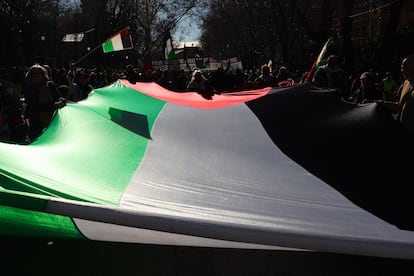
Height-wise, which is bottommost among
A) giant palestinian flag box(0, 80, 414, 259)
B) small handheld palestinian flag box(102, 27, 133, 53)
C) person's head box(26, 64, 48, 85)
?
giant palestinian flag box(0, 80, 414, 259)

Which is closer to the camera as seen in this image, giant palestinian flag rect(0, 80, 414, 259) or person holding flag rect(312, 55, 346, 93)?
giant palestinian flag rect(0, 80, 414, 259)

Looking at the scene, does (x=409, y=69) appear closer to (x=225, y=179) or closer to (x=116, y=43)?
(x=225, y=179)

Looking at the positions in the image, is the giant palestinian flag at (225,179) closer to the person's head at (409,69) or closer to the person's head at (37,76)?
the person's head at (409,69)

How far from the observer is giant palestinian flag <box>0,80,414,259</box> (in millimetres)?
2344

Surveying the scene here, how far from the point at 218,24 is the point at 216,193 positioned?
2376 inches

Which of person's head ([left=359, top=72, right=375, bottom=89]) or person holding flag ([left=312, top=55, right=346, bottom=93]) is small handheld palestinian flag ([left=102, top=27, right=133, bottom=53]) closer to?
person holding flag ([left=312, top=55, right=346, bottom=93])

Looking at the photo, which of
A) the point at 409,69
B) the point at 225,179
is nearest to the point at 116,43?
the point at 409,69

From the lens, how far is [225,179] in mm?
3617

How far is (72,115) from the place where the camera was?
555 cm

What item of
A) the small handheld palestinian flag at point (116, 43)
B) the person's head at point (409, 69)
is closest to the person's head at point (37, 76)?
the person's head at point (409, 69)

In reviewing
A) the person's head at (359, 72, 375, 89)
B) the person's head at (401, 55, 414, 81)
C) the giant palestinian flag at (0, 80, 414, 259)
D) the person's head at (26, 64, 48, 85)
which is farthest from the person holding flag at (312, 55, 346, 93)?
the person's head at (26, 64, 48, 85)

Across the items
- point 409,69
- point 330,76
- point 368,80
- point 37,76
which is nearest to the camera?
point 409,69

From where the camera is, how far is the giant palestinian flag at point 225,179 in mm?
2344

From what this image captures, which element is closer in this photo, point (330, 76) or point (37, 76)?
point (37, 76)
